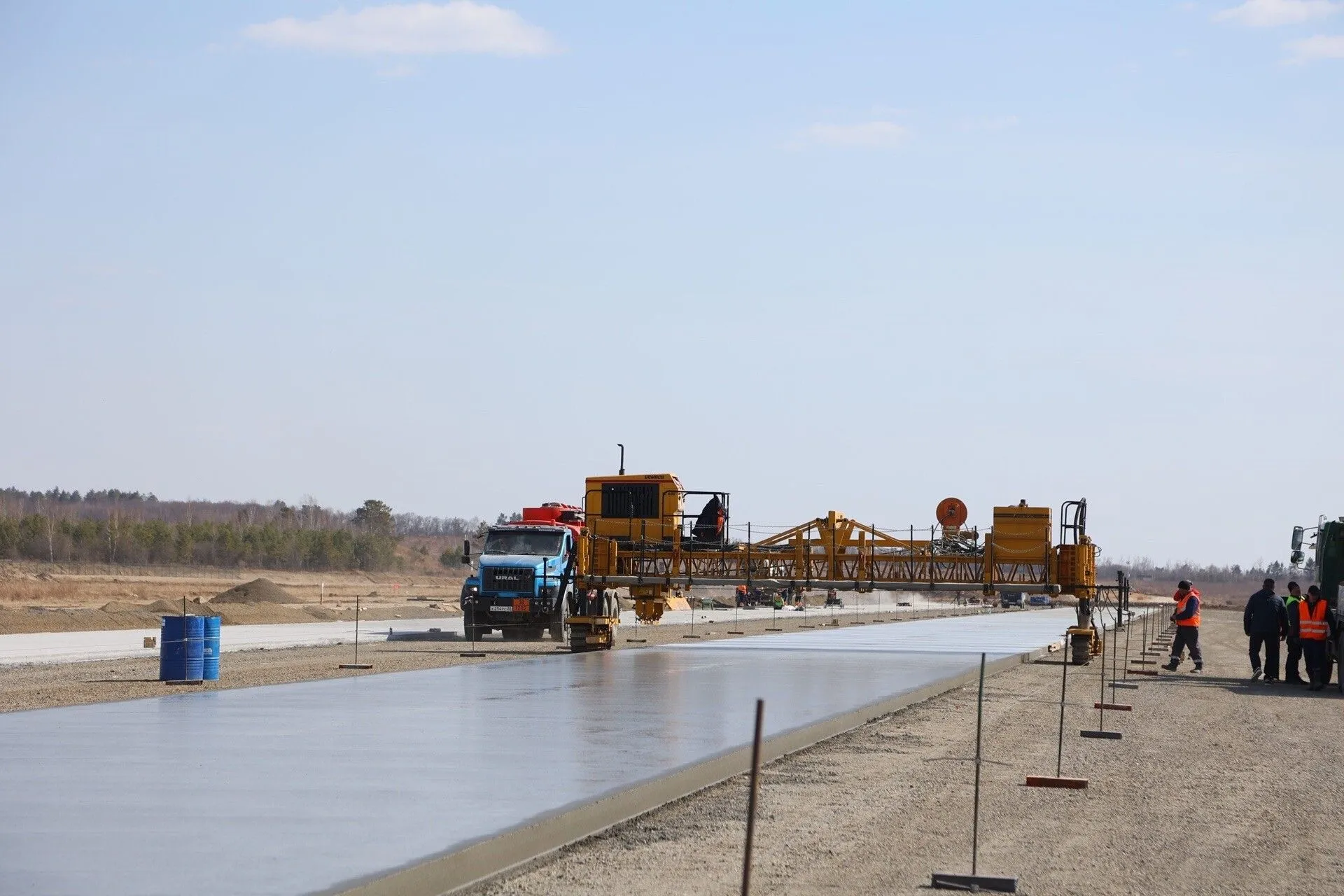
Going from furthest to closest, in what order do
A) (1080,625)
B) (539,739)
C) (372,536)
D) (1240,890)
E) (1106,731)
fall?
(372,536) → (1080,625) → (1106,731) → (539,739) → (1240,890)

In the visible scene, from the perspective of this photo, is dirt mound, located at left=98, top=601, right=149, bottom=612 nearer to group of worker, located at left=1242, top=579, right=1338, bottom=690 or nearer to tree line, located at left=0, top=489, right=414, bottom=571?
group of worker, located at left=1242, top=579, right=1338, bottom=690

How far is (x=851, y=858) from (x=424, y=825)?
2.72 metres

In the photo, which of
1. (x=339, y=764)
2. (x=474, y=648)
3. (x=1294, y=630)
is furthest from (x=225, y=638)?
(x=339, y=764)

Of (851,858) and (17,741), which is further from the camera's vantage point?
(17,741)

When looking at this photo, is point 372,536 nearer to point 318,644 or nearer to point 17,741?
point 318,644

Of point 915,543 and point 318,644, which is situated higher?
point 915,543

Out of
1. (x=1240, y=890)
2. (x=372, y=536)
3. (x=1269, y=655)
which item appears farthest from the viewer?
(x=372, y=536)

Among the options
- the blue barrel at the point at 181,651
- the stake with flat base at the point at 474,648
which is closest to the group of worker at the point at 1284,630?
the stake with flat base at the point at 474,648

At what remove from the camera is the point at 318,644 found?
131 feet

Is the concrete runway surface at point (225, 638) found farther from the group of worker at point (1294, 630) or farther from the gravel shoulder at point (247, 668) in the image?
the group of worker at point (1294, 630)

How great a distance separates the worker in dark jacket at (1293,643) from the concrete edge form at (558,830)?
47.0ft

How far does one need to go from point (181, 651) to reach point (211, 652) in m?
0.47

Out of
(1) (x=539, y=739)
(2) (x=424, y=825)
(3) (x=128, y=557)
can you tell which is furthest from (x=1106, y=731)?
(3) (x=128, y=557)

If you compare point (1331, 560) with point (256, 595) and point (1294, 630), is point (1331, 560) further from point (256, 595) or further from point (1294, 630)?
point (256, 595)
